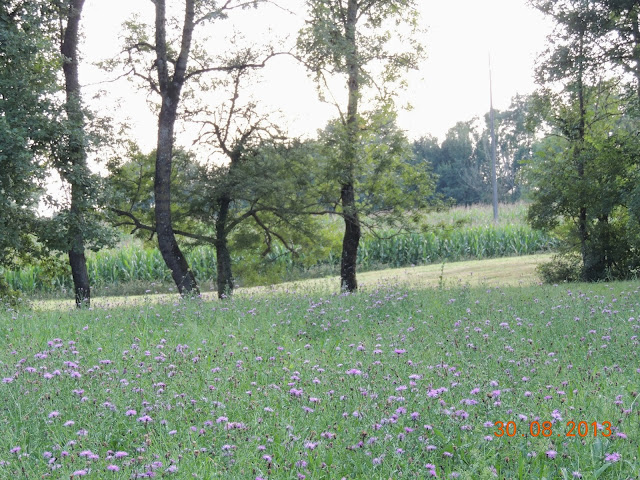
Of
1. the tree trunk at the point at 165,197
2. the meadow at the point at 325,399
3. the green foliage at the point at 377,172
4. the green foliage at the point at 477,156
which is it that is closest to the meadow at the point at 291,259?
the green foliage at the point at 377,172

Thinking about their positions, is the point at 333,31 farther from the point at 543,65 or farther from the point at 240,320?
the point at 240,320

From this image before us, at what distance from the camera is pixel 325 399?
510 centimetres

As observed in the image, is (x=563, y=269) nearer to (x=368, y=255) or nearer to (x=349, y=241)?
(x=349, y=241)

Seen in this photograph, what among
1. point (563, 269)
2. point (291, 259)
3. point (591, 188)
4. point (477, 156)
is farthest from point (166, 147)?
point (477, 156)

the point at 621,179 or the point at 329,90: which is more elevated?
the point at 329,90

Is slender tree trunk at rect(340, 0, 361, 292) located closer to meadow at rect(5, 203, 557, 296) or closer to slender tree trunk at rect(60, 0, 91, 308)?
meadow at rect(5, 203, 557, 296)

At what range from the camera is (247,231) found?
19.3 m

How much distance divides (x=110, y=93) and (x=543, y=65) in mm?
12106

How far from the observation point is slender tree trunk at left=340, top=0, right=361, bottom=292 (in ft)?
57.1

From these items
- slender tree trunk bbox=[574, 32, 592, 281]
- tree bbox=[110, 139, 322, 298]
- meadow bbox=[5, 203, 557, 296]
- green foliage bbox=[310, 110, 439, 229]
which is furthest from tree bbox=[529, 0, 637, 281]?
tree bbox=[110, 139, 322, 298]

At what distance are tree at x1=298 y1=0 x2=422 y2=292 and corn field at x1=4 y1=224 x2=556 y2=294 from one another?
9793 mm

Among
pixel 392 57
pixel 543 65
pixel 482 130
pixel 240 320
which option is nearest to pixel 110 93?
pixel 392 57
